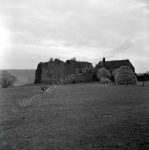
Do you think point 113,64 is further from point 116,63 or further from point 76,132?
point 76,132

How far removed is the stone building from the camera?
49719mm

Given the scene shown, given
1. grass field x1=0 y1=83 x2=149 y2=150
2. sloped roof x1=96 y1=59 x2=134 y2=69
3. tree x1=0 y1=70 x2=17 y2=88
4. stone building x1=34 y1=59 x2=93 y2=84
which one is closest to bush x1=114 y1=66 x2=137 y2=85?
stone building x1=34 y1=59 x2=93 y2=84

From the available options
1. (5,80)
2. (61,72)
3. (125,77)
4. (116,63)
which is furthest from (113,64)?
(125,77)

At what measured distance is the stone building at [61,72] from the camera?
4972 cm

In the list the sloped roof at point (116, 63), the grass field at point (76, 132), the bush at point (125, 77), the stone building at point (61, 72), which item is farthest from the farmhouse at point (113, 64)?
the grass field at point (76, 132)

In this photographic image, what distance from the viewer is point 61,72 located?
49594mm

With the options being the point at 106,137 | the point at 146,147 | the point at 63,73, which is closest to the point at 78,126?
the point at 106,137

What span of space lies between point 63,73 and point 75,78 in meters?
3.46

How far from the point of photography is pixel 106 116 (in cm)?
877

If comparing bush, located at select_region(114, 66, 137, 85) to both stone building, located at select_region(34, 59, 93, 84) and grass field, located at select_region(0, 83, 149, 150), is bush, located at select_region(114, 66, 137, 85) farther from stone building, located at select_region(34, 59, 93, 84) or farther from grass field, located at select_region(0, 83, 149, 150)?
grass field, located at select_region(0, 83, 149, 150)

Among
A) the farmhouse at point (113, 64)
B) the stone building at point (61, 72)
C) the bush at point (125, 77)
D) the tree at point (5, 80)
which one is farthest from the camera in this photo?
the farmhouse at point (113, 64)

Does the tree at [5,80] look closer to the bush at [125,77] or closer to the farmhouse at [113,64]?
the farmhouse at [113,64]

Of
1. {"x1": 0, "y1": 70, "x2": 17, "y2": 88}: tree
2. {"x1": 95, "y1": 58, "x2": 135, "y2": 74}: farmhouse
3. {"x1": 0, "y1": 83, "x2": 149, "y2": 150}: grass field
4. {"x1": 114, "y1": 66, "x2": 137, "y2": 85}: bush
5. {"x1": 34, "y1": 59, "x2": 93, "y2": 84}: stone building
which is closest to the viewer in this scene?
{"x1": 0, "y1": 83, "x2": 149, "y2": 150}: grass field

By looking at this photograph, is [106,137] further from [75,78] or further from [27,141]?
[75,78]
